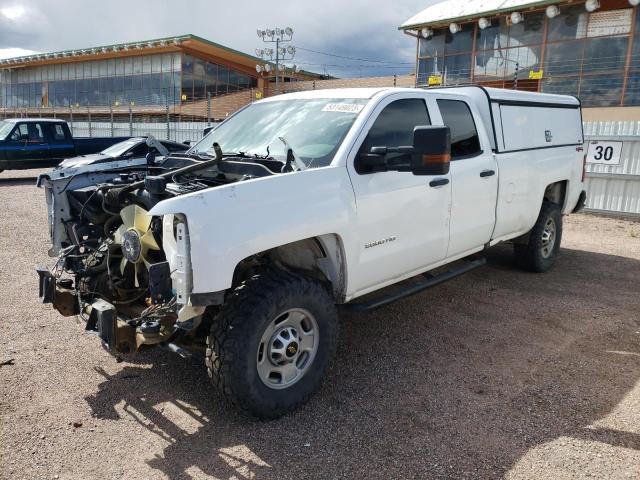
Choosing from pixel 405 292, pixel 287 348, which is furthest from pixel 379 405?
pixel 405 292

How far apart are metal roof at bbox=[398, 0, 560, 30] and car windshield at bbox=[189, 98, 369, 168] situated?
2300 centimetres

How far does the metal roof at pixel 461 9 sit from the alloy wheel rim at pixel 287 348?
80.1 feet

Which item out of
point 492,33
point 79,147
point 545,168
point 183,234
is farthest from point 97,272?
point 492,33

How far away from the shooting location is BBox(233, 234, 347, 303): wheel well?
3.60 m

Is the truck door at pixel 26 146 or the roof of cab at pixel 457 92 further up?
the roof of cab at pixel 457 92

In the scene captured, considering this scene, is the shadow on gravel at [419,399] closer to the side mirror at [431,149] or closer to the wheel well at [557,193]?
the side mirror at [431,149]

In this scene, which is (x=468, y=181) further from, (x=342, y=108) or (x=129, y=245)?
(x=129, y=245)

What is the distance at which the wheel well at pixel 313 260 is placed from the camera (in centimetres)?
360

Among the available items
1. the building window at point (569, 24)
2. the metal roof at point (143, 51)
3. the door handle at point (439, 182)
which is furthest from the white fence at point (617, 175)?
the metal roof at point (143, 51)

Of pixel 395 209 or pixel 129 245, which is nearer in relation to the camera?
pixel 129 245

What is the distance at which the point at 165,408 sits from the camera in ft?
11.6

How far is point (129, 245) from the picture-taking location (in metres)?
3.58

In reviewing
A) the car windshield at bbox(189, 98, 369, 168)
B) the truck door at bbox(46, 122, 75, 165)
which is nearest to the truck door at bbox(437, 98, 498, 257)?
the car windshield at bbox(189, 98, 369, 168)

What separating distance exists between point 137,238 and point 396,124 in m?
2.10
